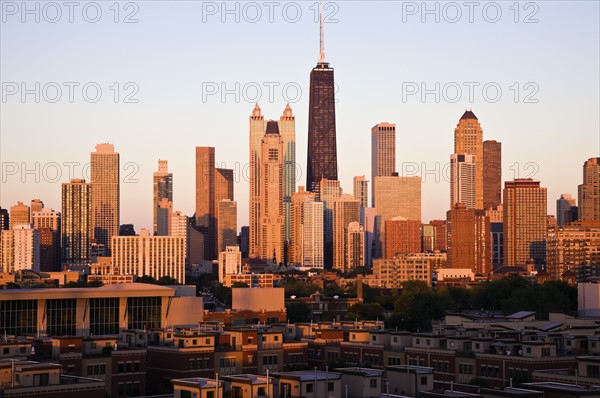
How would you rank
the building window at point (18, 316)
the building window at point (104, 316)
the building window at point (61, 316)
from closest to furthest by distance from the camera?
the building window at point (18, 316)
the building window at point (61, 316)
the building window at point (104, 316)

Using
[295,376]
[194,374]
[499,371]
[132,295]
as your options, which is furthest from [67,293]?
[295,376]

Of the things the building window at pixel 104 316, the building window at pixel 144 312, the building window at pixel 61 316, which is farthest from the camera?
the building window at pixel 144 312

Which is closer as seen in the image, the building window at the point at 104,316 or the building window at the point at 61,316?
the building window at the point at 61,316

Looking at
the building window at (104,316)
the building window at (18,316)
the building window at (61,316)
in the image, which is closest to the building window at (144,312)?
the building window at (104,316)

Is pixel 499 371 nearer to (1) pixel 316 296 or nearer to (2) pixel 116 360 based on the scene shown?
(2) pixel 116 360

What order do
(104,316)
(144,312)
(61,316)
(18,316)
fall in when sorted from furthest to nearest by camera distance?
1. (144,312)
2. (104,316)
3. (61,316)
4. (18,316)

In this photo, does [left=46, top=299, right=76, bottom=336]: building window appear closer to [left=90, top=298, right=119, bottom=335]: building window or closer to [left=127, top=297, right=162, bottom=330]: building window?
[left=90, top=298, right=119, bottom=335]: building window

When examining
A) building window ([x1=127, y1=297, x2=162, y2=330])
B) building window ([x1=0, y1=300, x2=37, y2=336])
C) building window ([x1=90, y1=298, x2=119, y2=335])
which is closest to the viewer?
building window ([x1=0, y1=300, x2=37, y2=336])

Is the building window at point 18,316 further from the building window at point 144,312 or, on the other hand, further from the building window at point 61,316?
the building window at point 144,312

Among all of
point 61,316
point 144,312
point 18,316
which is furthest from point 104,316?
point 18,316

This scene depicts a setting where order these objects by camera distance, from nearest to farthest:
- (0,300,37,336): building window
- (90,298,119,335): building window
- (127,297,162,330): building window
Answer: (0,300,37,336): building window, (90,298,119,335): building window, (127,297,162,330): building window

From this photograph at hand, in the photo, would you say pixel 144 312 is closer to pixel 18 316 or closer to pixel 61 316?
pixel 61 316

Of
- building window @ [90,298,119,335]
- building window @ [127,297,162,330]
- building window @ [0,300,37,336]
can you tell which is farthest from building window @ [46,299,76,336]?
building window @ [127,297,162,330]
